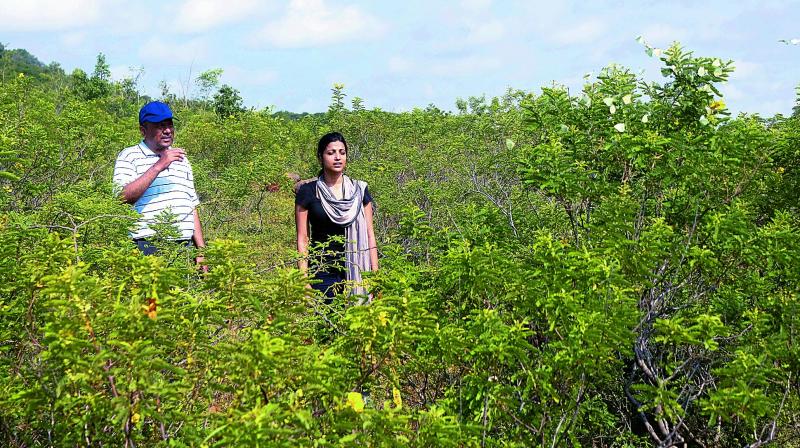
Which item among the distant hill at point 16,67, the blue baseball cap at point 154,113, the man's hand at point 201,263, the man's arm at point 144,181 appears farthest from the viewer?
the distant hill at point 16,67

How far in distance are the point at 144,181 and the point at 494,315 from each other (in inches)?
85.5

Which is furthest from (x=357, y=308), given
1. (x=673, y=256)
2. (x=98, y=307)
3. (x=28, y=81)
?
(x=28, y=81)

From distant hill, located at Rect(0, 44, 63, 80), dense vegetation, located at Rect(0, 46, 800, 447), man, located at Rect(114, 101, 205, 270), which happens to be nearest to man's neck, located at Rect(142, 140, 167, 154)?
man, located at Rect(114, 101, 205, 270)

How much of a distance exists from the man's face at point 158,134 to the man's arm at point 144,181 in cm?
13

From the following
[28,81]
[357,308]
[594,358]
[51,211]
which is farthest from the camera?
[28,81]

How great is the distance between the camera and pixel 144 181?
4016 millimetres

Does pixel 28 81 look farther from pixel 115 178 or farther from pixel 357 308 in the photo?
pixel 357 308

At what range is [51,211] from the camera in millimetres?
3668

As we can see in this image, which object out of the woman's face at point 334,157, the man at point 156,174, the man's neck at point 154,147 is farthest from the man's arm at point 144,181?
the woman's face at point 334,157

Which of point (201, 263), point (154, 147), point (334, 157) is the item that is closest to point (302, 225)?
point (334, 157)

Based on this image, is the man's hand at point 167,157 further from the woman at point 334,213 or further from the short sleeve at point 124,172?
the woman at point 334,213

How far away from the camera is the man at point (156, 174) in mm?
4043

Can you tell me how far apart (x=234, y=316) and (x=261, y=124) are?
903cm

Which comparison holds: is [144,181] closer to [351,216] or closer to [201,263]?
[351,216]
